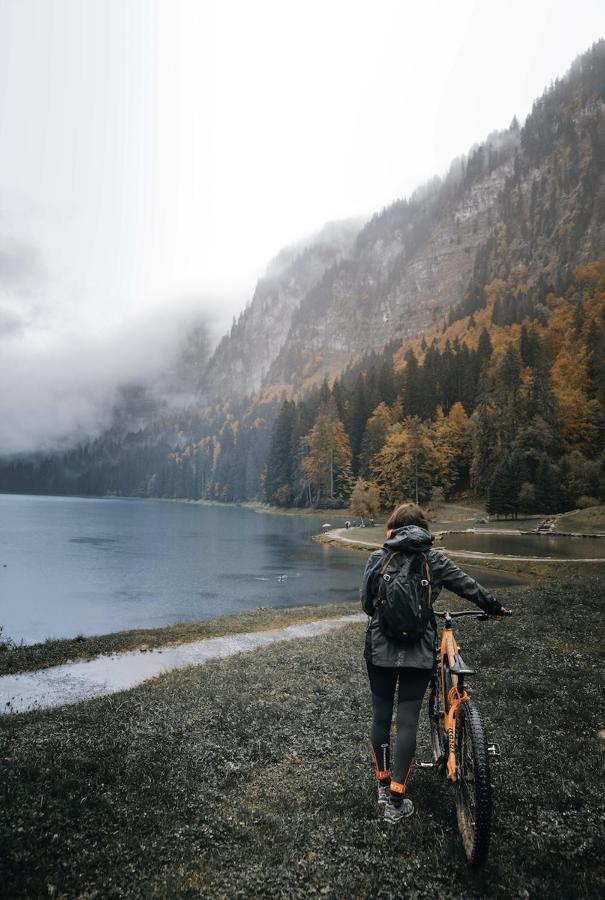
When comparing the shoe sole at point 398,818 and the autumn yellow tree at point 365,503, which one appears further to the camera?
the autumn yellow tree at point 365,503

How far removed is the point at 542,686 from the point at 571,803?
4352 millimetres

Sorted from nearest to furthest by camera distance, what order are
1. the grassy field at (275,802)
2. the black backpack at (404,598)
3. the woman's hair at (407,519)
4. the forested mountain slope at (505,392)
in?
1. the grassy field at (275,802)
2. the black backpack at (404,598)
3. the woman's hair at (407,519)
4. the forested mountain slope at (505,392)

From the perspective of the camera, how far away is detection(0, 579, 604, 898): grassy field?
13.6 ft

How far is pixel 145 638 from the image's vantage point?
20.2m

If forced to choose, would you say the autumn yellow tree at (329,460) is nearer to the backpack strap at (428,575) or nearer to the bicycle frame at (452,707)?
the bicycle frame at (452,707)

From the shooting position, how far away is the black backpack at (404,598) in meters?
4.68

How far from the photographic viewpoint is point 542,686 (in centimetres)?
916

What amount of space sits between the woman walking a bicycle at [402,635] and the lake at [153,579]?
886 inches

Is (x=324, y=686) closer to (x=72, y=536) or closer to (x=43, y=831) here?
(x=43, y=831)

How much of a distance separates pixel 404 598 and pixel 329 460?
94.7m

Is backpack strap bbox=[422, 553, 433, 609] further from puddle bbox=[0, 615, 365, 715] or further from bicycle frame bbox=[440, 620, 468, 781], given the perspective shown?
puddle bbox=[0, 615, 365, 715]

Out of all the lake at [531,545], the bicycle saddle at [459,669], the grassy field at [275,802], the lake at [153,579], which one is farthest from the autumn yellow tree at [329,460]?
the bicycle saddle at [459,669]

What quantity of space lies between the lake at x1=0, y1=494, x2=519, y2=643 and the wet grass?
353 centimetres

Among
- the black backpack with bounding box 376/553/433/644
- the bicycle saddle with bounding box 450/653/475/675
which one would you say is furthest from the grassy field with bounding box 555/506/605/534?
the black backpack with bounding box 376/553/433/644
